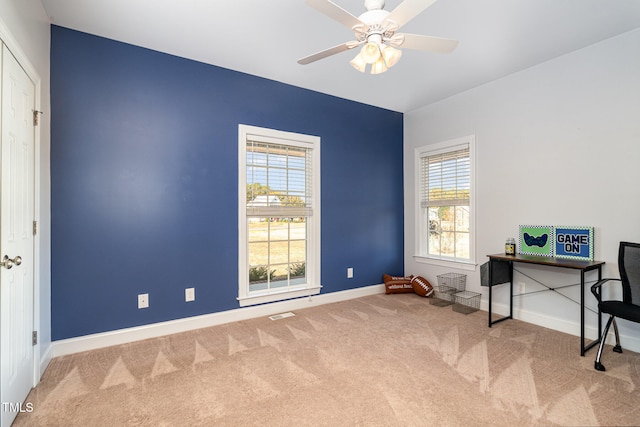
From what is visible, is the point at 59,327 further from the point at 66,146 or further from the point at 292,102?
the point at 292,102

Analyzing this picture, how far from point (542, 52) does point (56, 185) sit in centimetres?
451

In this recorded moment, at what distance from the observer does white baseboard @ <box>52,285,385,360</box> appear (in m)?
2.69

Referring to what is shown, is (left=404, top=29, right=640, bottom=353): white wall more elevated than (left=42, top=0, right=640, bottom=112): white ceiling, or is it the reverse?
(left=42, top=0, right=640, bottom=112): white ceiling

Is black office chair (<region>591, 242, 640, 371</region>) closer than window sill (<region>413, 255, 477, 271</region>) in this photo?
Yes

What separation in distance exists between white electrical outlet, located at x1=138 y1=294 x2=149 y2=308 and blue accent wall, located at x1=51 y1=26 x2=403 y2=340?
0.16ft

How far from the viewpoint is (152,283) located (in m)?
3.01

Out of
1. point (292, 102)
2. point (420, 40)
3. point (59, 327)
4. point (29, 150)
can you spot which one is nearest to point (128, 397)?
point (59, 327)

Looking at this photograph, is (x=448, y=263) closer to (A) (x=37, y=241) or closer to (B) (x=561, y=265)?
(B) (x=561, y=265)

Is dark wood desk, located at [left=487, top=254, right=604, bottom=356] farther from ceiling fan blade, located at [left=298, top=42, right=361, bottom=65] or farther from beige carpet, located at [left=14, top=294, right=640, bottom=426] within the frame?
ceiling fan blade, located at [left=298, top=42, right=361, bottom=65]

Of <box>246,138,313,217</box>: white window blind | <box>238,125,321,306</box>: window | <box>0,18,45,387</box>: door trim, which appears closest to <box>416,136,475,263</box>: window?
<box>238,125,321,306</box>: window

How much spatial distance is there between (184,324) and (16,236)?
5.38ft

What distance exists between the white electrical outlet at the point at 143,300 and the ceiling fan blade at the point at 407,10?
299 cm

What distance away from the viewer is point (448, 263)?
424cm

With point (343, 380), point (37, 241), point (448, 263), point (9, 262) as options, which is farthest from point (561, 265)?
point (37, 241)
